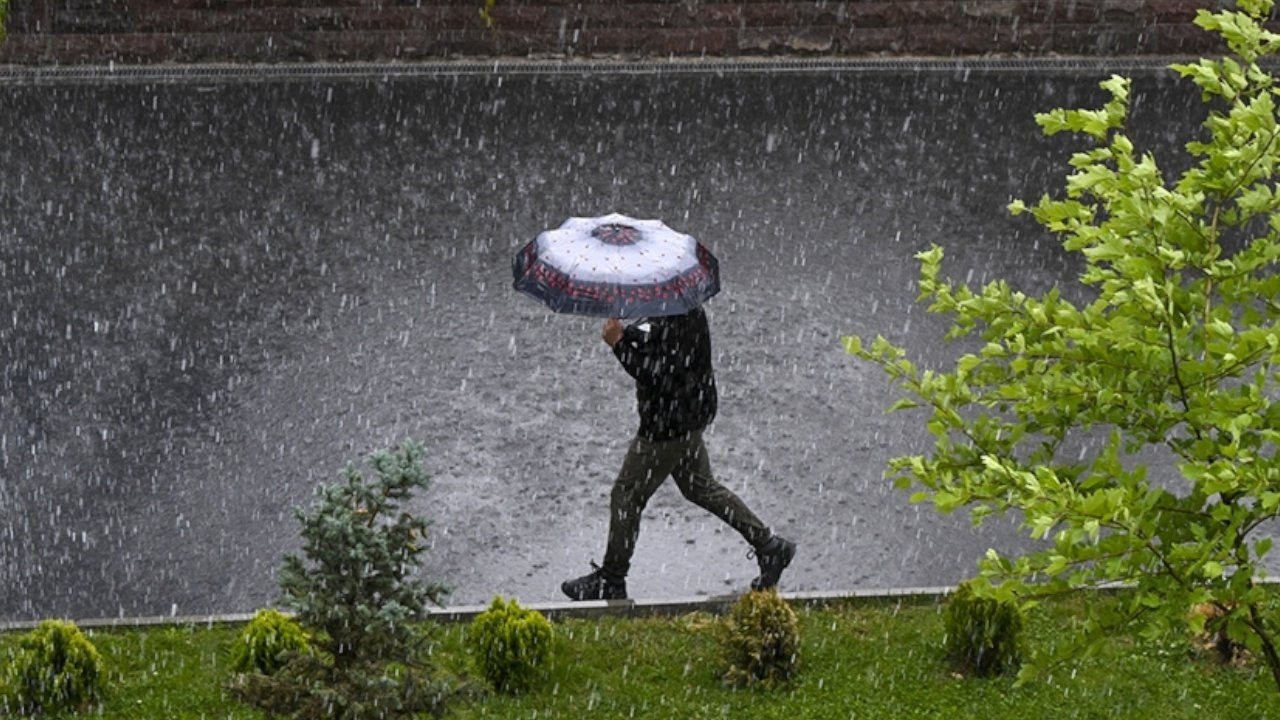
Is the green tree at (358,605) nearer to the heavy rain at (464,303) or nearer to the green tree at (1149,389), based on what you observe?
the green tree at (1149,389)

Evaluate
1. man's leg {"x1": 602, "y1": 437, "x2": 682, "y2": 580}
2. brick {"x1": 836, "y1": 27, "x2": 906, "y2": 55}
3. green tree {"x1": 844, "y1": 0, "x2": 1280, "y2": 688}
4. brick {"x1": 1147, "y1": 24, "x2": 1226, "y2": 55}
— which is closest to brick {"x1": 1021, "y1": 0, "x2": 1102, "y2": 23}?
brick {"x1": 1147, "y1": 24, "x2": 1226, "y2": 55}

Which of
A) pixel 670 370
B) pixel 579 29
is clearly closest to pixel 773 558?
pixel 670 370

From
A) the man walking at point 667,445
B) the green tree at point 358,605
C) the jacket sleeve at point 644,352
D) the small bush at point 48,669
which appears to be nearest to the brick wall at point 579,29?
the man walking at point 667,445

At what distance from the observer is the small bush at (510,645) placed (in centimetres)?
946

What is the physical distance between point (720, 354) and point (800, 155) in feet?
17.1

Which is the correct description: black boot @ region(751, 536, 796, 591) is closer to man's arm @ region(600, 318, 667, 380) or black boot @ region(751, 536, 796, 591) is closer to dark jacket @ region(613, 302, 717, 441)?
dark jacket @ region(613, 302, 717, 441)

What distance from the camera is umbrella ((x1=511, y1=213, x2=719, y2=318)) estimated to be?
10.2 metres

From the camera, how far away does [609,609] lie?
10570 millimetres

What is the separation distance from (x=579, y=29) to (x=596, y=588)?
12278 millimetres

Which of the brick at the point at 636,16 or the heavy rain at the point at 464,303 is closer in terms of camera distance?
the heavy rain at the point at 464,303

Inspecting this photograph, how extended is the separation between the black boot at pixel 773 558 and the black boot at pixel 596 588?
2.53 feet

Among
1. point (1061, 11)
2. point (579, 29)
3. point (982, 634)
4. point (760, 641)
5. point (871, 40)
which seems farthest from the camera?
point (1061, 11)

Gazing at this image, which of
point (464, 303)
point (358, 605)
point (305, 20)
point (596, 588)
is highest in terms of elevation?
point (358, 605)

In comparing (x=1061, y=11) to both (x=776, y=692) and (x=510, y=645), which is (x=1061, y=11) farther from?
(x=510, y=645)
